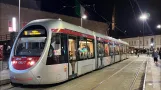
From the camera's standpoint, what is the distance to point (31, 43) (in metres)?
10.8

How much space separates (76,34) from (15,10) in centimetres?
3047

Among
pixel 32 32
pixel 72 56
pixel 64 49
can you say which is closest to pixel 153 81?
pixel 72 56

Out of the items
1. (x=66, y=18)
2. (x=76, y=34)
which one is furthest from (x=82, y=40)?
(x=66, y=18)

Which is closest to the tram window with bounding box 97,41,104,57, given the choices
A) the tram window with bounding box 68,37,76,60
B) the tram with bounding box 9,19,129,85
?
the tram with bounding box 9,19,129,85

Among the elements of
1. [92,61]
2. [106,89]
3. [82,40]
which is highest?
[82,40]

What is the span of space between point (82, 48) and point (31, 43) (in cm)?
425

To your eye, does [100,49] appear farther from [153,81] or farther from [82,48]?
[153,81]

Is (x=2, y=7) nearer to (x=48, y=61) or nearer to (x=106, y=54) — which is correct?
(x=106, y=54)

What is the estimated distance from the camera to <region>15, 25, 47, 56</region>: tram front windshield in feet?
34.9

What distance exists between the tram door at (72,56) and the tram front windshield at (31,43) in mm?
1920

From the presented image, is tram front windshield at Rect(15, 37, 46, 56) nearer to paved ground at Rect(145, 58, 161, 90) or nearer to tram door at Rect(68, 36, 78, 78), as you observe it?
tram door at Rect(68, 36, 78, 78)

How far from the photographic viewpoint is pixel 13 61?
10.7 metres

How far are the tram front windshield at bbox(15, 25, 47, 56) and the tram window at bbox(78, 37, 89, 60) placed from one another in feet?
11.2

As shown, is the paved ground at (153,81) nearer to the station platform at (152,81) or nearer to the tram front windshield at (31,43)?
the station platform at (152,81)
